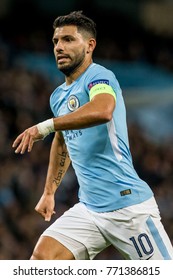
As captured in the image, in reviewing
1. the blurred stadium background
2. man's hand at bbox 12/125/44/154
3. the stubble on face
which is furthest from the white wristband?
the blurred stadium background

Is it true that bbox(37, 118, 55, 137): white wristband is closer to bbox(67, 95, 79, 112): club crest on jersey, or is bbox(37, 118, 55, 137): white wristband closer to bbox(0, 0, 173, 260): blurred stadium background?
bbox(67, 95, 79, 112): club crest on jersey

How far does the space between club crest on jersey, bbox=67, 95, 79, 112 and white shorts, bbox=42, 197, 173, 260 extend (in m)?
0.71

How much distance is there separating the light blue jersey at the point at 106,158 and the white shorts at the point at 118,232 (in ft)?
0.24

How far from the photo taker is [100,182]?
15.6 feet

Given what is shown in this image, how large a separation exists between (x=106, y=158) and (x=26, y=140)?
0.77m

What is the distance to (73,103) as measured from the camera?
4.76 meters

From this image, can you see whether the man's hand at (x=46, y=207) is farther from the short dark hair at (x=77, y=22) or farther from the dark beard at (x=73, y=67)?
the short dark hair at (x=77, y=22)

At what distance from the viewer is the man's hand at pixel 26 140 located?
4.10 metres

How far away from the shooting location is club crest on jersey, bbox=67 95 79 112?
473 centimetres

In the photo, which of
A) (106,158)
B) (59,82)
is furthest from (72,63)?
(59,82)

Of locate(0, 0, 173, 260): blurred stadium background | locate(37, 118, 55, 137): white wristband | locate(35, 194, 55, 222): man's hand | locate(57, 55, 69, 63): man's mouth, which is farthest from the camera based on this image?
locate(0, 0, 173, 260): blurred stadium background

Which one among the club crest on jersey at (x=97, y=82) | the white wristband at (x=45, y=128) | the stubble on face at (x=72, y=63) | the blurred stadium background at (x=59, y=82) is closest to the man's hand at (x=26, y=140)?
the white wristband at (x=45, y=128)

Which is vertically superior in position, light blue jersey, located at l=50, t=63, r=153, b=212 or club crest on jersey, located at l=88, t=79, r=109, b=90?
club crest on jersey, located at l=88, t=79, r=109, b=90

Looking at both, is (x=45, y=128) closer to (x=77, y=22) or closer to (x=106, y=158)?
(x=106, y=158)
